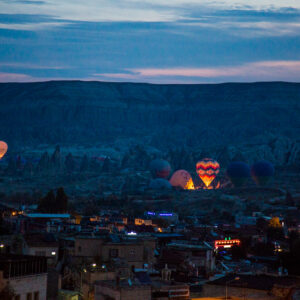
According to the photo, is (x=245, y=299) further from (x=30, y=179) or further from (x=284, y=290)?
(x=30, y=179)

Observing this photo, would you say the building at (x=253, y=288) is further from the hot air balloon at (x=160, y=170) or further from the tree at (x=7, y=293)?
the hot air balloon at (x=160, y=170)

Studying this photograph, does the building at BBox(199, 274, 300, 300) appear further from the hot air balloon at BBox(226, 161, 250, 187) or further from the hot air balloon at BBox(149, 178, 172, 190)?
the hot air balloon at BBox(226, 161, 250, 187)

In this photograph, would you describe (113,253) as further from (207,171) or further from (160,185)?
(207,171)

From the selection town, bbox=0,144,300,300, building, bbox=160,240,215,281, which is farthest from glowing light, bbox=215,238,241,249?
building, bbox=160,240,215,281

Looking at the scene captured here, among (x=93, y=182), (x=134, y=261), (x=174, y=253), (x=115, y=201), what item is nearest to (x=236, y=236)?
(x=174, y=253)

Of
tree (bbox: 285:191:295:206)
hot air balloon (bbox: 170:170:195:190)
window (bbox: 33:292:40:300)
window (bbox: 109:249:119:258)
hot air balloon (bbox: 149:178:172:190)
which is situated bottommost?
window (bbox: 33:292:40:300)

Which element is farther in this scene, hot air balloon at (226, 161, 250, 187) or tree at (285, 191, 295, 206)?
hot air balloon at (226, 161, 250, 187)
